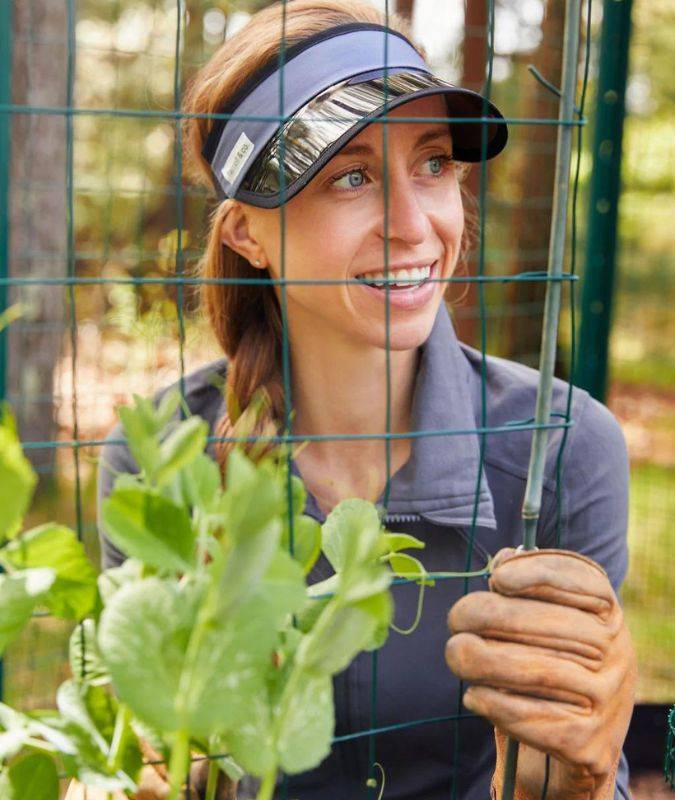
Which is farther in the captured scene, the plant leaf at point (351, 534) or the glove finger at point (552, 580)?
the glove finger at point (552, 580)

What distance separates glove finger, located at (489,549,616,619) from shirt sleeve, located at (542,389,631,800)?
0.41 m

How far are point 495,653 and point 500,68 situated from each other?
283 cm

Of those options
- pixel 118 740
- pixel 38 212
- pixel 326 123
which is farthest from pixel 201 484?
pixel 38 212

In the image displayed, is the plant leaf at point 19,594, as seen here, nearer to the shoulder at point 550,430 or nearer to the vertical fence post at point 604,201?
the shoulder at point 550,430

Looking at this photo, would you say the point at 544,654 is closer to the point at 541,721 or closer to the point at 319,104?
the point at 541,721

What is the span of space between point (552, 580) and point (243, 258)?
76cm

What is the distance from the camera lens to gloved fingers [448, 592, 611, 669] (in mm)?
772

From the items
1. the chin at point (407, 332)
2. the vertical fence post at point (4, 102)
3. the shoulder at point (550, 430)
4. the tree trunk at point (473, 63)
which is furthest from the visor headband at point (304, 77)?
the tree trunk at point (473, 63)

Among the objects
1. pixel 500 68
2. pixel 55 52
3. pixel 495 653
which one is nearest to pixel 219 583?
pixel 495 653

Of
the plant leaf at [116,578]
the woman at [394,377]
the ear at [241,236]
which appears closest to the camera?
the plant leaf at [116,578]

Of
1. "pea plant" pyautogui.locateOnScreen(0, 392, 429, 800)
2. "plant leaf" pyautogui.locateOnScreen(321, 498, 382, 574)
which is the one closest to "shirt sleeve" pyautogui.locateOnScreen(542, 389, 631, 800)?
"plant leaf" pyautogui.locateOnScreen(321, 498, 382, 574)

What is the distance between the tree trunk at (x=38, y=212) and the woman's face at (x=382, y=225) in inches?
72.5

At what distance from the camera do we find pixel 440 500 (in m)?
1.21

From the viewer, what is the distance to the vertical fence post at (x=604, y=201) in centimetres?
226
